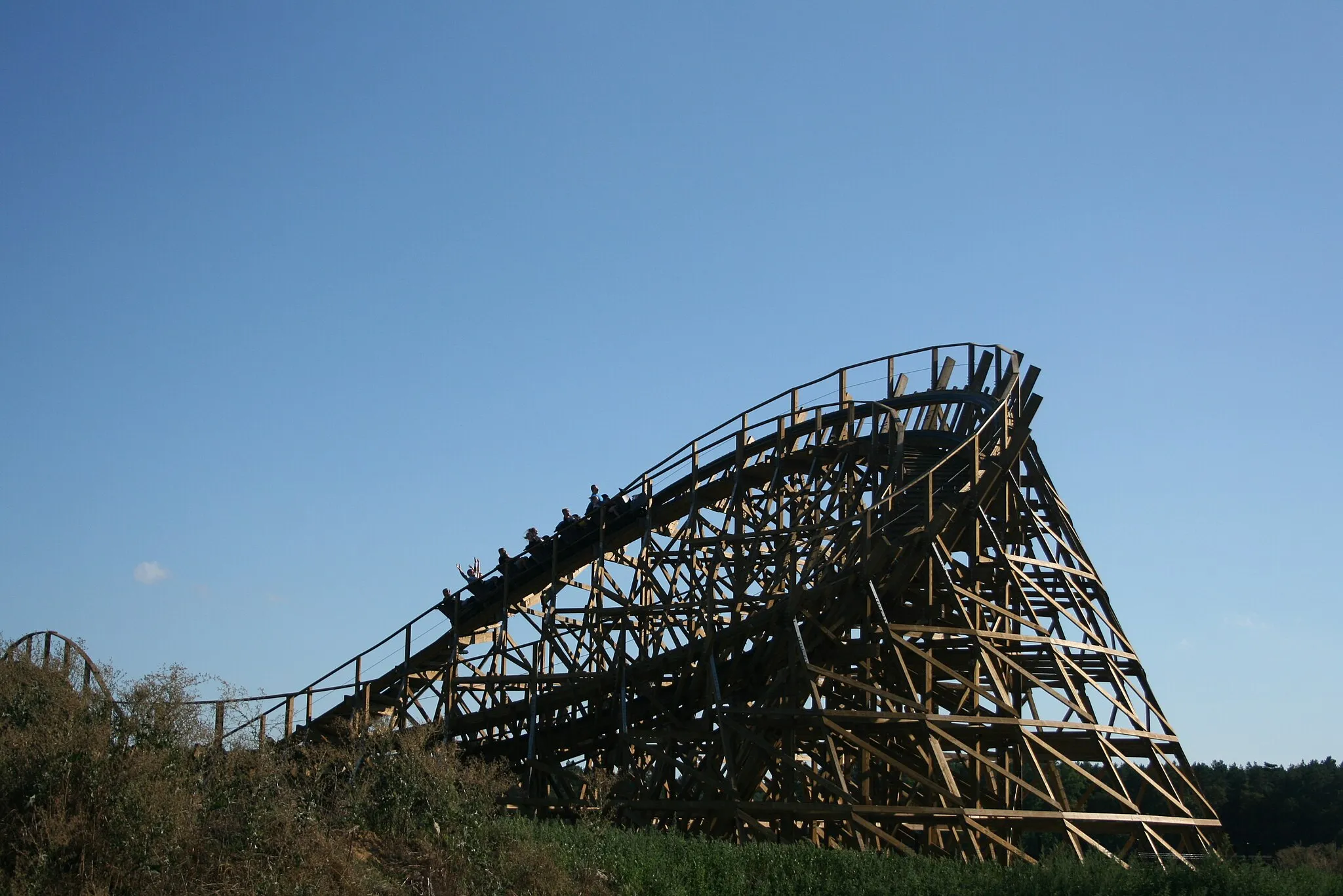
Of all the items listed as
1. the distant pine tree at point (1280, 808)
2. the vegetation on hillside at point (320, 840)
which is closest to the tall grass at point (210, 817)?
the vegetation on hillside at point (320, 840)

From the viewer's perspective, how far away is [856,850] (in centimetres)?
1934

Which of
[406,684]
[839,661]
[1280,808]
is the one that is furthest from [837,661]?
[1280,808]

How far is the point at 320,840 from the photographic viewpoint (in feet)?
53.0

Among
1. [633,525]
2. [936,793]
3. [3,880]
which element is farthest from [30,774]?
[633,525]

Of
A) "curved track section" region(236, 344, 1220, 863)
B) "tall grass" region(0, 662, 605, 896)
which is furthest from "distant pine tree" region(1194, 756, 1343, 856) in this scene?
"tall grass" region(0, 662, 605, 896)

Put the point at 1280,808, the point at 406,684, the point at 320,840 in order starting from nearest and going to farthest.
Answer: the point at 320,840
the point at 406,684
the point at 1280,808

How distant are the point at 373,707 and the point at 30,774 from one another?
1186 cm

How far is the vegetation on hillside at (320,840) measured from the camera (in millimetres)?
15320

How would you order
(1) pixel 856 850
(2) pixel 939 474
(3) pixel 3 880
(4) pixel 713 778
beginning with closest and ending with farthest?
1. (3) pixel 3 880
2. (1) pixel 856 850
3. (4) pixel 713 778
4. (2) pixel 939 474

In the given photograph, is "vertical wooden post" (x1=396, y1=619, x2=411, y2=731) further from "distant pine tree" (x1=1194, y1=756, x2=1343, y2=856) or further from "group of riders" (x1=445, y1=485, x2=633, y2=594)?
"distant pine tree" (x1=1194, y1=756, x2=1343, y2=856)

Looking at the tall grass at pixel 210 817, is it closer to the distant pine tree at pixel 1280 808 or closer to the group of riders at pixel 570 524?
the group of riders at pixel 570 524

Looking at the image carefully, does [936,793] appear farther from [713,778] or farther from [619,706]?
→ [619,706]

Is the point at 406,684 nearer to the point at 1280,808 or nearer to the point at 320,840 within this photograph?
the point at 320,840

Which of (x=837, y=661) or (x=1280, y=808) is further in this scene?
(x=1280, y=808)
